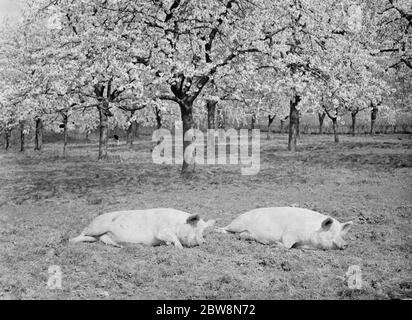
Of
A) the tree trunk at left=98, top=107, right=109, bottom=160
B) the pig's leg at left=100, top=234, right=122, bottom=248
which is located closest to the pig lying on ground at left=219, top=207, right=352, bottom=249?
the pig's leg at left=100, top=234, right=122, bottom=248

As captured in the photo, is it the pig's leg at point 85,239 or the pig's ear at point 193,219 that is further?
the pig's leg at point 85,239

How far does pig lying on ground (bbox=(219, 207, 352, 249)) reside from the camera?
10.3 m

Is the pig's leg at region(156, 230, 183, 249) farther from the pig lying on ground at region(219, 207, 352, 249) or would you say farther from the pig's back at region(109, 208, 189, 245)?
the pig lying on ground at region(219, 207, 352, 249)

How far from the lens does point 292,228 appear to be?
1070cm

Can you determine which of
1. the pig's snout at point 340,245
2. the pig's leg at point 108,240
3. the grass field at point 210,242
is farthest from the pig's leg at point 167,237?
the pig's snout at point 340,245

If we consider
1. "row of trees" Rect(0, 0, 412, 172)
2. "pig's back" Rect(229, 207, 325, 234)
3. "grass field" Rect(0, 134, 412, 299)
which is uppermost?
"row of trees" Rect(0, 0, 412, 172)

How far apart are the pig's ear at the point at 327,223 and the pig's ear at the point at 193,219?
2.98 metres

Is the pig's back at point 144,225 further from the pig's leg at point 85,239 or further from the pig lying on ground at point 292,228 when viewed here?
the pig lying on ground at point 292,228

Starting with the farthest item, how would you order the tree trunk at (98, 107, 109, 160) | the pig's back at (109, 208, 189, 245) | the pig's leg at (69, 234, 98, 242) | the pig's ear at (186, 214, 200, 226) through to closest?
the tree trunk at (98, 107, 109, 160)
the pig's leg at (69, 234, 98, 242)
the pig's back at (109, 208, 189, 245)
the pig's ear at (186, 214, 200, 226)

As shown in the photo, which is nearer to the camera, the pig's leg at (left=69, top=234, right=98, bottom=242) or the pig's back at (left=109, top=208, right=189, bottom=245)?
the pig's back at (left=109, top=208, right=189, bottom=245)

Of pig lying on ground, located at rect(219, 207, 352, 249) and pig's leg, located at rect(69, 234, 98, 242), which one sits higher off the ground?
pig lying on ground, located at rect(219, 207, 352, 249)

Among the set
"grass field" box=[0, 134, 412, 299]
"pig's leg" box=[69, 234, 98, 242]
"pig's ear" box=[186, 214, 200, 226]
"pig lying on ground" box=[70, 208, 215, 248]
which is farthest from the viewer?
"pig's leg" box=[69, 234, 98, 242]

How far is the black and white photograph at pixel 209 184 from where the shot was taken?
839cm
